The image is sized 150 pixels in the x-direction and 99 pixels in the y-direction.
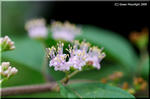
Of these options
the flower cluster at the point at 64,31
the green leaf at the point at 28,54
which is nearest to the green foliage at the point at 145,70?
the flower cluster at the point at 64,31

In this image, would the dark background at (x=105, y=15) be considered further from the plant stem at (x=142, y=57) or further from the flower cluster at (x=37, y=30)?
the flower cluster at (x=37, y=30)

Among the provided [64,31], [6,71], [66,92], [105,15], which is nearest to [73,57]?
[66,92]

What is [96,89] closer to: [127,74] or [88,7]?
[127,74]

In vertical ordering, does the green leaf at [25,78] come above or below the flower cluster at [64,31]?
below

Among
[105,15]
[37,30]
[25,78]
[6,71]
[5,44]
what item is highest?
[105,15]

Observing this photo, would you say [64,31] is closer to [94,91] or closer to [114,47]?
[114,47]

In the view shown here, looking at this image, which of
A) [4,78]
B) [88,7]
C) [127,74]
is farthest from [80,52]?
[88,7]
